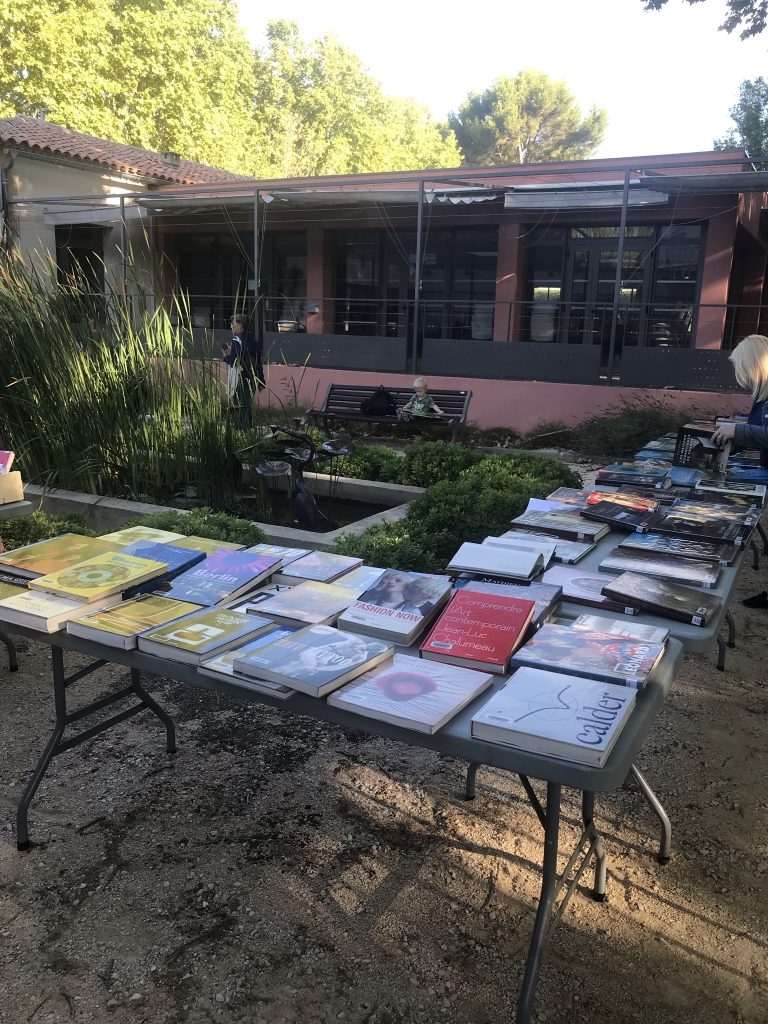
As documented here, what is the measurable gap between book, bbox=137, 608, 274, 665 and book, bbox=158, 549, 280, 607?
0.38ft

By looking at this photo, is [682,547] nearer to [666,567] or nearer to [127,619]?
[666,567]

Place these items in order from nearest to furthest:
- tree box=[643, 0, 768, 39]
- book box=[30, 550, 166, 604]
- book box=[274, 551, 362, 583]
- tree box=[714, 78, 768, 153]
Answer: book box=[30, 550, 166, 604]
book box=[274, 551, 362, 583]
tree box=[643, 0, 768, 39]
tree box=[714, 78, 768, 153]

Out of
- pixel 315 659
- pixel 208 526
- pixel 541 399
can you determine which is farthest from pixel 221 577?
pixel 541 399

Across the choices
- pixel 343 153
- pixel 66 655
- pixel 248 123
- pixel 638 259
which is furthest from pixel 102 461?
pixel 343 153

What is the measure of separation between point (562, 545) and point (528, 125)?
5711 cm

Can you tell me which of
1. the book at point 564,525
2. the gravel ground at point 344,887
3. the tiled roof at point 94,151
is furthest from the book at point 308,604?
the tiled roof at point 94,151

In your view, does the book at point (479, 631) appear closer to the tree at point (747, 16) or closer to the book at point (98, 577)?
the book at point (98, 577)

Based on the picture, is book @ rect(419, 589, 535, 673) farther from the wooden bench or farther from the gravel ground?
the wooden bench

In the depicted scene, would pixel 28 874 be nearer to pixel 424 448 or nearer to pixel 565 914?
pixel 565 914

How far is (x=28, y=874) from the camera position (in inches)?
85.1

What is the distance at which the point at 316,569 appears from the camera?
7.74 ft

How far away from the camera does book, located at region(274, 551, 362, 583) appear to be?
2.31 meters

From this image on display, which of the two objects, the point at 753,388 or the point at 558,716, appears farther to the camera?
the point at 753,388

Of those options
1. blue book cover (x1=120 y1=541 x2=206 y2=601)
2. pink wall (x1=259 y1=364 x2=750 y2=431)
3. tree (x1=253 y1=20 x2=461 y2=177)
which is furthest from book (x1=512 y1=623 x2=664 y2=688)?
tree (x1=253 y1=20 x2=461 y2=177)
